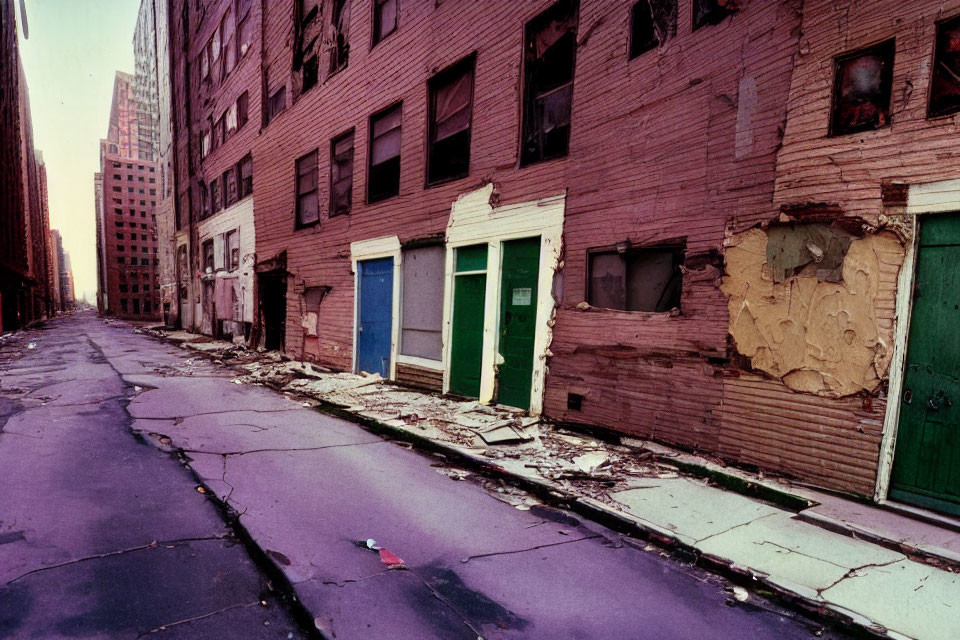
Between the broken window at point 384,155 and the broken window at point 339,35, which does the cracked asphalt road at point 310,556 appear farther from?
the broken window at point 339,35

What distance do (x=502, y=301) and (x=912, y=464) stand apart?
553 cm

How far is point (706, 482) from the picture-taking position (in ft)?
16.7

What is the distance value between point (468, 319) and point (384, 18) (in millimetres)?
7489

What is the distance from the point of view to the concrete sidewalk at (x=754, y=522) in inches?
120

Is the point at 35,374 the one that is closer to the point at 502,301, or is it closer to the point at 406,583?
the point at 502,301

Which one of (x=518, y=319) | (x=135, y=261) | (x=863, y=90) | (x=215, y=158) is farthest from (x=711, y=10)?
(x=135, y=261)

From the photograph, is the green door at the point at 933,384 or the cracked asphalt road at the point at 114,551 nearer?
the cracked asphalt road at the point at 114,551

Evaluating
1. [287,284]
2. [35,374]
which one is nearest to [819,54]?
[287,284]

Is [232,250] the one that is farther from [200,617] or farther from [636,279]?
[200,617]

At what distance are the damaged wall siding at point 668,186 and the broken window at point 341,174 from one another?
22.9 ft

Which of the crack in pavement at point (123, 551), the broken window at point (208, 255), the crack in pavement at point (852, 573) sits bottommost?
the crack in pavement at point (123, 551)

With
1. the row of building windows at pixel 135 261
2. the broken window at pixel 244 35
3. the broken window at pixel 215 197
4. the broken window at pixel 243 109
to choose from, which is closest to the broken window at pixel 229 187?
the broken window at pixel 215 197

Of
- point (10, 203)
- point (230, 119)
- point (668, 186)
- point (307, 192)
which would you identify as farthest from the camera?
point (10, 203)

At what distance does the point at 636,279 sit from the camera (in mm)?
6352
